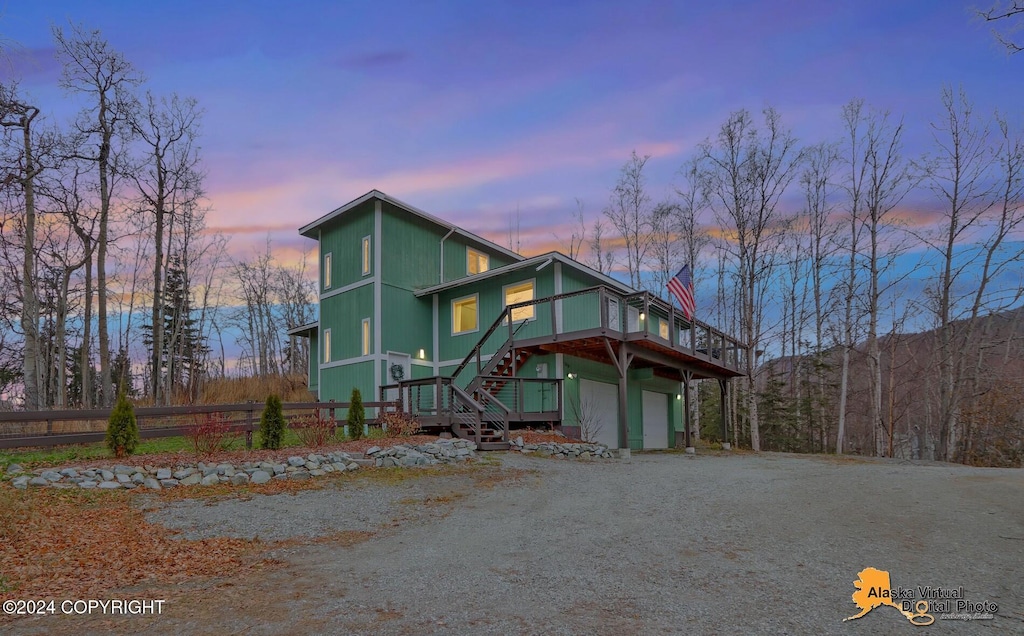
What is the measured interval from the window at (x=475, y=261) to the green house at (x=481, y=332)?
0.06 m

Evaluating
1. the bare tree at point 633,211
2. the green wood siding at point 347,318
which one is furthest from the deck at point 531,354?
the bare tree at point 633,211

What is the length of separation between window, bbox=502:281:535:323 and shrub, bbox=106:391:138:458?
34.0 feet

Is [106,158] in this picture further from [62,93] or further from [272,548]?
[272,548]

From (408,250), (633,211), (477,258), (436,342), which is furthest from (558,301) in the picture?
(633,211)

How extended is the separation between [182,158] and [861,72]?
2473 centimetres

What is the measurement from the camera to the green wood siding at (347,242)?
61.5 ft

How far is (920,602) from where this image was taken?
157 inches

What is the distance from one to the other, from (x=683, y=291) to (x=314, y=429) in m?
11.4

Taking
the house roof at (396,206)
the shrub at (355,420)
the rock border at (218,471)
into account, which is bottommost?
the rock border at (218,471)

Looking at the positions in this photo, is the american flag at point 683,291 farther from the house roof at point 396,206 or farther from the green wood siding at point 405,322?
the green wood siding at point 405,322

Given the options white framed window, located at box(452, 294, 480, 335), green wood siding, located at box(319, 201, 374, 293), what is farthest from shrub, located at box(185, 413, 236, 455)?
white framed window, located at box(452, 294, 480, 335)

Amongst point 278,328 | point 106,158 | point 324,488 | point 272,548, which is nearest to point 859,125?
point 324,488

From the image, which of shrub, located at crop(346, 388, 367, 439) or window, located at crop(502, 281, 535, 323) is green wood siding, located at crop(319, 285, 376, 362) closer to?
window, located at crop(502, 281, 535, 323)

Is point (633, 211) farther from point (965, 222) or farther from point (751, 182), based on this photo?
point (965, 222)
